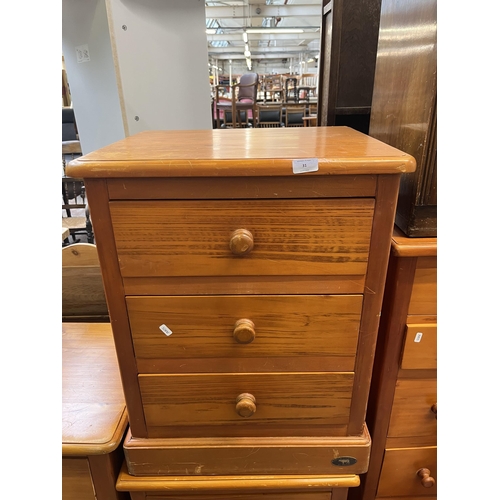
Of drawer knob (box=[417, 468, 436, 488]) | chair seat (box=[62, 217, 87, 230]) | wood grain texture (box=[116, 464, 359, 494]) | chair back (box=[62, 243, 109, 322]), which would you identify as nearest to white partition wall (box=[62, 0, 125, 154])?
chair seat (box=[62, 217, 87, 230])

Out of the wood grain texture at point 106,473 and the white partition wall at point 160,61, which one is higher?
the white partition wall at point 160,61

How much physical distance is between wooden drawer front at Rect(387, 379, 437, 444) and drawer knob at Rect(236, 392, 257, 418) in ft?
1.05

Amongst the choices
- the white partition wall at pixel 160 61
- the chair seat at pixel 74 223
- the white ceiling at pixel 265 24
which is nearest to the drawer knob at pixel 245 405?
the white partition wall at pixel 160 61

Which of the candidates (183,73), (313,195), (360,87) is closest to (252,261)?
(313,195)

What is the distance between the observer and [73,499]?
81 centimetres

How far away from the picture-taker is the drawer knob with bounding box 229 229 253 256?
21.9 inches

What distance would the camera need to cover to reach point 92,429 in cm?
75

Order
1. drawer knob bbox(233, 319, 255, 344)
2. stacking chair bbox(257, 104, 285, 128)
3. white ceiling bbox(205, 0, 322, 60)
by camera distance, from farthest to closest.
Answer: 1. stacking chair bbox(257, 104, 285, 128)
2. white ceiling bbox(205, 0, 322, 60)
3. drawer knob bbox(233, 319, 255, 344)

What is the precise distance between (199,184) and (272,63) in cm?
1643

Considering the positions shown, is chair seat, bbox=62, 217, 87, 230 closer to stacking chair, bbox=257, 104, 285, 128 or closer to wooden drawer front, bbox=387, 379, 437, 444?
wooden drawer front, bbox=387, 379, 437, 444

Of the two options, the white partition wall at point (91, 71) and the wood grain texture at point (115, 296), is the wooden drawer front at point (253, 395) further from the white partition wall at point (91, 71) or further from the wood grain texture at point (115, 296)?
the white partition wall at point (91, 71)

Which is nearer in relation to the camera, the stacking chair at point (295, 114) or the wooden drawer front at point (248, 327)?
the wooden drawer front at point (248, 327)

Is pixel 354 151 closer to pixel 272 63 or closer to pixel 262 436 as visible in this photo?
pixel 262 436

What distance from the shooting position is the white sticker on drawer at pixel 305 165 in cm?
52
